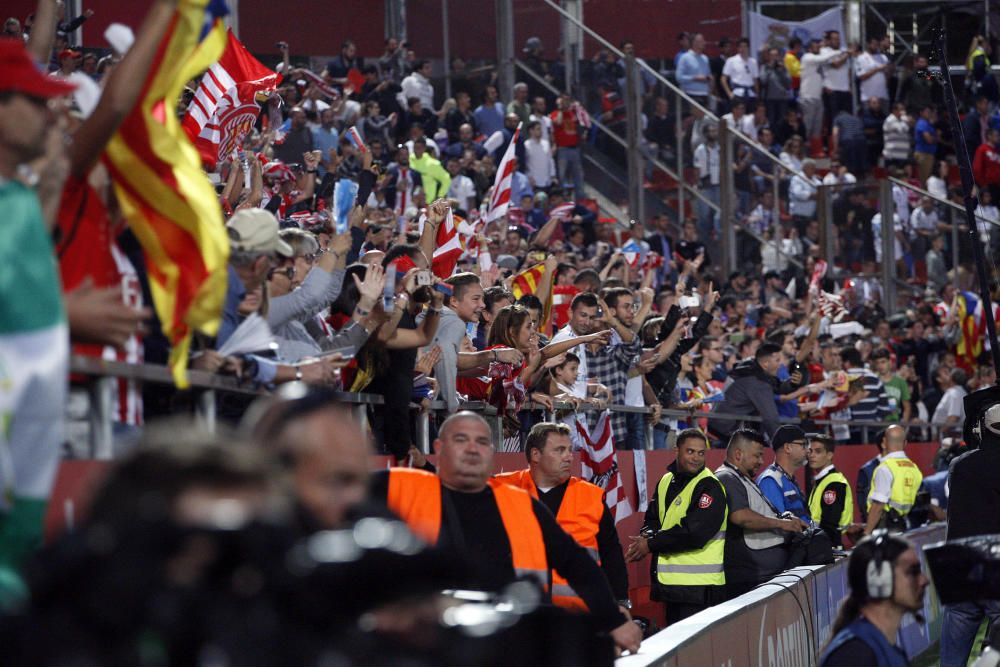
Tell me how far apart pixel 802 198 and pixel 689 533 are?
13.9 metres

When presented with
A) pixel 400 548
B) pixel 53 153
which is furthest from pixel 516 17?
pixel 400 548

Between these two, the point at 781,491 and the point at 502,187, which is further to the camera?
the point at 502,187

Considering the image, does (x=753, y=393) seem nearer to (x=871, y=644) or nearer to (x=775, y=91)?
(x=871, y=644)

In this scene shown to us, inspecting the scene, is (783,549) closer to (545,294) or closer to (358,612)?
(545,294)

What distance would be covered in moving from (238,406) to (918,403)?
18.0 m

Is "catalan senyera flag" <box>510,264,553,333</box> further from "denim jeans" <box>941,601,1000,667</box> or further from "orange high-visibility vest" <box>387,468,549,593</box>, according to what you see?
"orange high-visibility vest" <box>387,468,549,593</box>

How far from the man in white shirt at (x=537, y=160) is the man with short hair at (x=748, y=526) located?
32.9 feet

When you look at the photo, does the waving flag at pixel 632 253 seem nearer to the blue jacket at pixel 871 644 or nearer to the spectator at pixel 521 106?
the spectator at pixel 521 106

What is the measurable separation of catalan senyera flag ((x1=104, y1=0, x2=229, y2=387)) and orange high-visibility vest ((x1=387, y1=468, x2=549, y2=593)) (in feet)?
4.48

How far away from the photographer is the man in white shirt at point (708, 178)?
24250 mm

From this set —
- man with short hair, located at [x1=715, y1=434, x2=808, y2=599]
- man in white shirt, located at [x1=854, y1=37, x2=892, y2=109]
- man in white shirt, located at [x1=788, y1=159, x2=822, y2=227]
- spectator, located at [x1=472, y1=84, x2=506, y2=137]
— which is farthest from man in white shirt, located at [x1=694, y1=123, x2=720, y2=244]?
man with short hair, located at [x1=715, y1=434, x2=808, y2=599]

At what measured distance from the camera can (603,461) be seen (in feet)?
40.3

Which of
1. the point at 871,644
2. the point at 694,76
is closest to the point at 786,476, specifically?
the point at 871,644

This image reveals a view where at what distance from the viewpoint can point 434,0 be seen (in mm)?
25781
